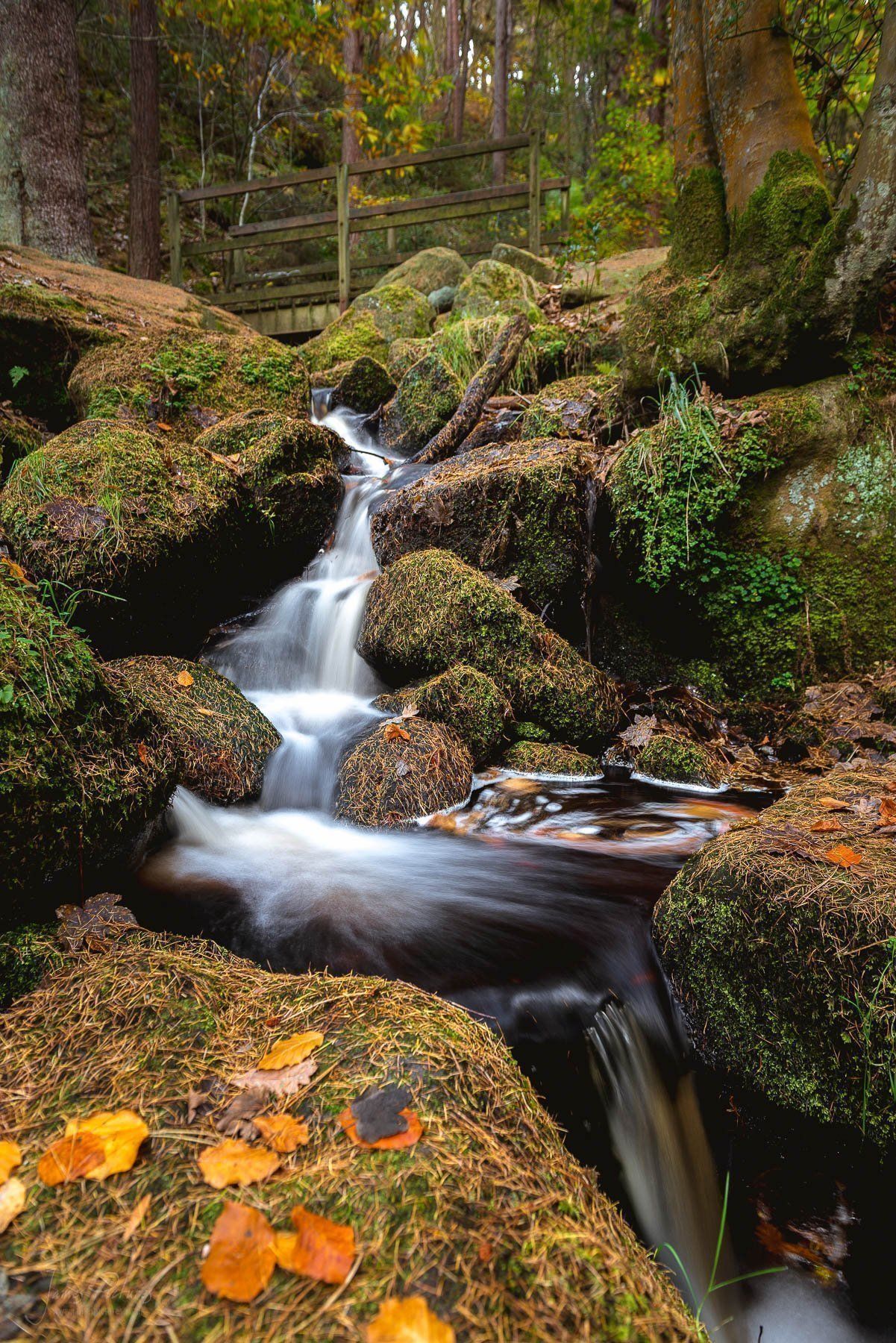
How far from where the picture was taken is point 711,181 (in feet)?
20.1

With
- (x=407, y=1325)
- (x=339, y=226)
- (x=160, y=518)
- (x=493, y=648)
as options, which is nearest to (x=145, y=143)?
(x=339, y=226)

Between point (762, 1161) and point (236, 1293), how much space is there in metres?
2.05

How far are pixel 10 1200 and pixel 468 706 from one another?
3699mm

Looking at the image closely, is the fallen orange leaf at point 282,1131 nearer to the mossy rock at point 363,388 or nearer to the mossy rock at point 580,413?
the mossy rock at point 580,413

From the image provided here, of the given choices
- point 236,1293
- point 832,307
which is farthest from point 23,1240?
point 832,307

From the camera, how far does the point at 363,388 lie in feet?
32.8

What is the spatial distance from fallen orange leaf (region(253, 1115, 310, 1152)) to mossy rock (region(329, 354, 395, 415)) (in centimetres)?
957

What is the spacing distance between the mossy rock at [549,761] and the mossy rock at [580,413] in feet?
10.0

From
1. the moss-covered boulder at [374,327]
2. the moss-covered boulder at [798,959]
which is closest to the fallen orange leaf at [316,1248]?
the moss-covered boulder at [798,959]

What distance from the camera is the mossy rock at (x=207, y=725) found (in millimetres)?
4258

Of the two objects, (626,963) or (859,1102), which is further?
(626,963)

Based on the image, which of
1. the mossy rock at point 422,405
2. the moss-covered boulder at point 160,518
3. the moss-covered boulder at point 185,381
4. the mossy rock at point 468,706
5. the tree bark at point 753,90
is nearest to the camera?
the moss-covered boulder at point 160,518

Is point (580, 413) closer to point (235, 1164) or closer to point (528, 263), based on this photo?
point (528, 263)

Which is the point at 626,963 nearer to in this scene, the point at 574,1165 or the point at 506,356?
the point at 574,1165
